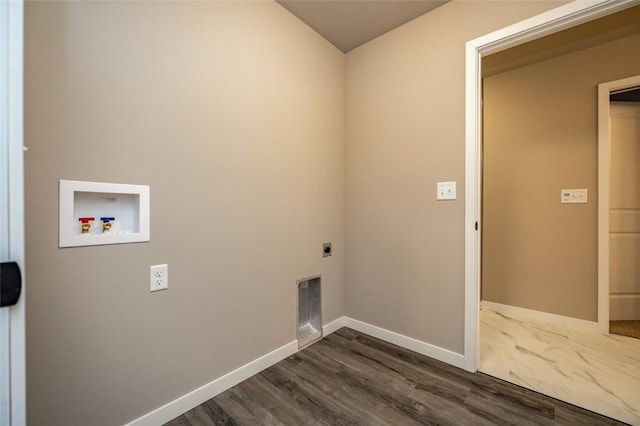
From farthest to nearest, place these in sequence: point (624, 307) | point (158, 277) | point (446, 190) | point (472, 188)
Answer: point (624, 307) < point (446, 190) < point (472, 188) < point (158, 277)

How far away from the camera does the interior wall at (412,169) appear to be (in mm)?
1807

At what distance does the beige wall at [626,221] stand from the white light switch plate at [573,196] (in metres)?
0.45

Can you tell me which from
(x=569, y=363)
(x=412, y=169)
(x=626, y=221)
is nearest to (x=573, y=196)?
(x=626, y=221)

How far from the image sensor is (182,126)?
139cm

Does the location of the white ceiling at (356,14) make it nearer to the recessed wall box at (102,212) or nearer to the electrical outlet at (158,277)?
the recessed wall box at (102,212)

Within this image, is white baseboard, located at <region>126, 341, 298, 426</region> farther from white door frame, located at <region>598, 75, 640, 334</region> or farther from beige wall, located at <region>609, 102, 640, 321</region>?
beige wall, located at <region>609, 102, 640, 321</region>

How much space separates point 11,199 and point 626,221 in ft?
13.8

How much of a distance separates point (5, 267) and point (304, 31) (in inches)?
86.6

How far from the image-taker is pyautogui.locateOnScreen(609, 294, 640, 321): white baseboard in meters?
2.51

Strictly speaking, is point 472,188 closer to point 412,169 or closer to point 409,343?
point 412,169

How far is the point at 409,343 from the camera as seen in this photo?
6.66 ft

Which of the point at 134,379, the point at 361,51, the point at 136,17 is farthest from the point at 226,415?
the point at 361,51

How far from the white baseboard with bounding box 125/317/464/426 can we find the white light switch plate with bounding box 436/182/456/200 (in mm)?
1083

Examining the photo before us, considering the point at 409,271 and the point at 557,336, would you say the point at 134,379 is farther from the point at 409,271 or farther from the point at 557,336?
the point at 557,336
